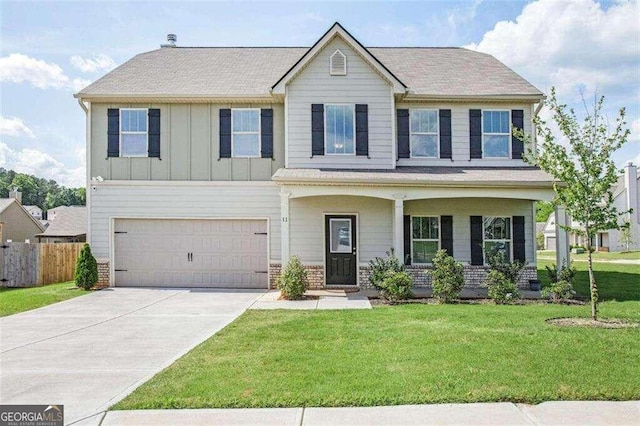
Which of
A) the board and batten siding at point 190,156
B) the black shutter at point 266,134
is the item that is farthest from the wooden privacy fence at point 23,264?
the black shutter at point 266,134

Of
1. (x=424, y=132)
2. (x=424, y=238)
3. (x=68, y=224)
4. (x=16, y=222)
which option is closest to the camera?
(x=424, y=238)

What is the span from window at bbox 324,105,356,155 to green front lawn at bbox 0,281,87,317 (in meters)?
8.77

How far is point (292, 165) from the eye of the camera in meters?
14.3

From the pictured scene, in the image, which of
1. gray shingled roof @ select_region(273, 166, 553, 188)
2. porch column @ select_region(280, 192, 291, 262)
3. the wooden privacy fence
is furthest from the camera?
the wooden privacy fence

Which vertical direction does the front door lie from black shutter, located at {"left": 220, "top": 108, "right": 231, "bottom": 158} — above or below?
below

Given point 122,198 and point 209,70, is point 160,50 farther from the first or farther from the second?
point 122,198

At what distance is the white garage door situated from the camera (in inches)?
Result: 588

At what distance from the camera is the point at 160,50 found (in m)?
17.7

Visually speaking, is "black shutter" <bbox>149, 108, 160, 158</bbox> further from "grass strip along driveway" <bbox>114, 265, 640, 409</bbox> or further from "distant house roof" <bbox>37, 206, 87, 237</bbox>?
"distant house roof" <bbox>37, 206, 87, 237</bbox>

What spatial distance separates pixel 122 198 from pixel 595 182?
1316 cm

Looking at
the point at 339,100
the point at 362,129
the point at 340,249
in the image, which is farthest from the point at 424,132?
the point at 340,249

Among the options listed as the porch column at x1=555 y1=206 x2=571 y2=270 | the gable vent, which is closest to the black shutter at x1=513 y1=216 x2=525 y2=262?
the porch column at x1=555 y1=206 x2=571 y2=270

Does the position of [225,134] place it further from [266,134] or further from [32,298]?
[32,298]

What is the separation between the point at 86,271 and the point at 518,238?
1355 cm
